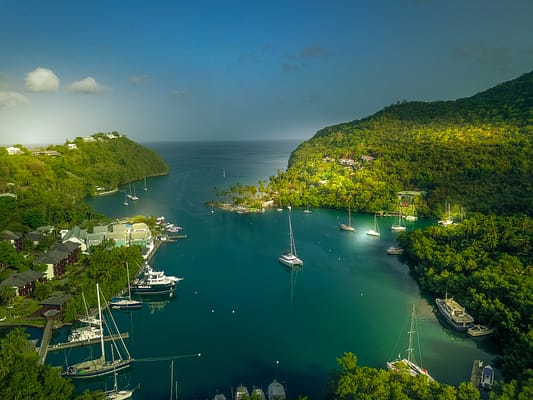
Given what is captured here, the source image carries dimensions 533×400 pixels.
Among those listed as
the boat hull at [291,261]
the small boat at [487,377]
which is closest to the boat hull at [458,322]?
the small boat at [487,377]

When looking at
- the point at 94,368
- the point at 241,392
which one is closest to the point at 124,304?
the point at 94,368

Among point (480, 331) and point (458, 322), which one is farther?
point (458, 322)

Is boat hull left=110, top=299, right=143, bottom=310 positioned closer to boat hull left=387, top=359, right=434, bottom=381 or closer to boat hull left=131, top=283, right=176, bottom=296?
boat hull left=131, top=283, right=176, bottom=296

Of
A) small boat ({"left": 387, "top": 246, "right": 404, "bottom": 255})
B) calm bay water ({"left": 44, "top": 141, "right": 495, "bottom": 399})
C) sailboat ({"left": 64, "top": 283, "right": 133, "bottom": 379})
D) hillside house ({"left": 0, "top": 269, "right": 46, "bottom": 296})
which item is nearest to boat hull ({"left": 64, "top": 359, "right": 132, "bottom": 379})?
sailboat ({"left": 64, "top": 283, "right": 133, "bottom": 379})

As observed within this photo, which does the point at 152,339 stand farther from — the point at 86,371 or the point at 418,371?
the point at 418,371

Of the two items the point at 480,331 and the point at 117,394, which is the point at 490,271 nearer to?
the point at 480,331

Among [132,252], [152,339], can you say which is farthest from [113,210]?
[152,339]

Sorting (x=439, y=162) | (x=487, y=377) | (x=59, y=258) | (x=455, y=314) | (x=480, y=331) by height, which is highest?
(x=439, y=162)

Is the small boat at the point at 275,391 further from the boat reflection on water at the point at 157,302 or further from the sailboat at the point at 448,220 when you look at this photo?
the sailboat at the point at 448,220
